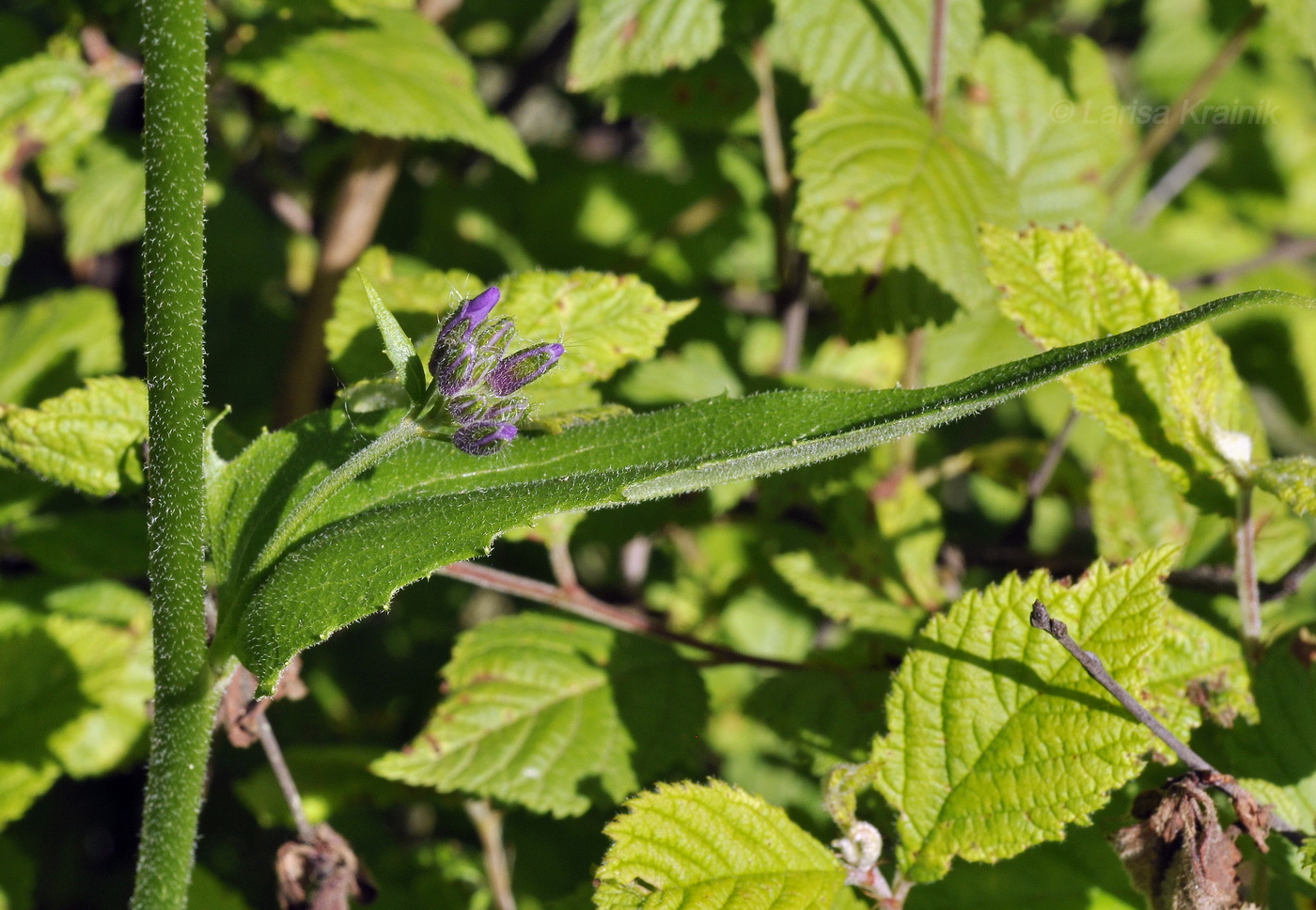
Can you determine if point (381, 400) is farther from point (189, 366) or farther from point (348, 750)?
point (348, 750)

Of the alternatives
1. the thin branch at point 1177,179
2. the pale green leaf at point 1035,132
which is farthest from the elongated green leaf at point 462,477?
the thin branch at point 1177,179

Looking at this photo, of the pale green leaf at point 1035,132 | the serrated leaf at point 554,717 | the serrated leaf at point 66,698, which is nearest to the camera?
the serrated leaf at point 554,717

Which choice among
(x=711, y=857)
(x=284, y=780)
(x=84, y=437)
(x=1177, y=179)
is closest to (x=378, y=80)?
(x=84, y=437)

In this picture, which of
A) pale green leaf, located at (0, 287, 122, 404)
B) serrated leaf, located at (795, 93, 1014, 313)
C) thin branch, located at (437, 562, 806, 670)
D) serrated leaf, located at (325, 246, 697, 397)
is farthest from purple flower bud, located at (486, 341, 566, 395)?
pale green leaf, located at (0, 287, 122, 404)

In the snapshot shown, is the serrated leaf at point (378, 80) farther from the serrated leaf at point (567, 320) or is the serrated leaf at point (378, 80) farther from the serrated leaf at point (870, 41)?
the serrated leaf at point (870, 41)

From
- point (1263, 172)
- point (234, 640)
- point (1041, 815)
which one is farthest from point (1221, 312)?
point (1263, 172)

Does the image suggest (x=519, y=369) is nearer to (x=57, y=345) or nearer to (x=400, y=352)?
(x=400, y=352)
